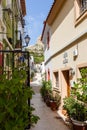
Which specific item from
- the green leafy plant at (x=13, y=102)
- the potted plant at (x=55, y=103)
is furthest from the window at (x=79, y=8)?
the green leafy plant at (x=13, y=102)

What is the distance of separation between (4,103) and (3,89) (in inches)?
8.6

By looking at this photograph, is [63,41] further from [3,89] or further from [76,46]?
[3,89]

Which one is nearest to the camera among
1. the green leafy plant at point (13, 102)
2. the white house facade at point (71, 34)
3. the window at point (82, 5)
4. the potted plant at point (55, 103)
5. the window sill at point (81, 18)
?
the green leafy plant at point (13, 102)

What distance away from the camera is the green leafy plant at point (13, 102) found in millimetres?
4297

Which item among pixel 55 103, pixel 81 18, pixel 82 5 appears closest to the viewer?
pixel 81 18

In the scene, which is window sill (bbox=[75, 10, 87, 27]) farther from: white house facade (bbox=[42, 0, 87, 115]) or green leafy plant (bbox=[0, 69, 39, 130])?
green leafy plant (bbox=[0, 69, 39, 130])

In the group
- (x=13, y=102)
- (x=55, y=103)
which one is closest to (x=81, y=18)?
(x=13, y=102)

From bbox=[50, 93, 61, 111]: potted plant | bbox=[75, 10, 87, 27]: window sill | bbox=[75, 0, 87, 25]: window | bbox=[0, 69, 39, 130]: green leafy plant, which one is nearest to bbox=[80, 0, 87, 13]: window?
bbox=[75, 0, 87, 25]: window

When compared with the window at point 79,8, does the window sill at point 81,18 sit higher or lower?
lower

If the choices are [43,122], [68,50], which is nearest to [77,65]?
[68,50]

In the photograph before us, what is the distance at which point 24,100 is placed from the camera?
4609mm

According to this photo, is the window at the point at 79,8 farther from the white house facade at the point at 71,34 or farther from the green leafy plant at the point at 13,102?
the green leafy plant at the point at 13,102

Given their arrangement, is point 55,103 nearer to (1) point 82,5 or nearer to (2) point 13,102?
(1) point 82,5

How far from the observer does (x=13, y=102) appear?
4.39 m
